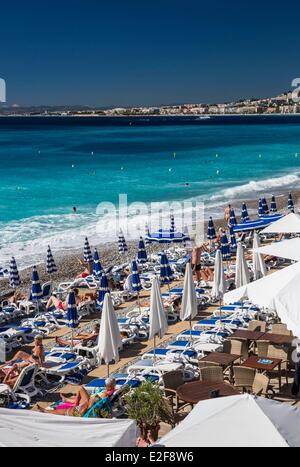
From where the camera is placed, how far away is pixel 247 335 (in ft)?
30.8

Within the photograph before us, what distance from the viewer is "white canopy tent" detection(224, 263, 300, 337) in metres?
7.14

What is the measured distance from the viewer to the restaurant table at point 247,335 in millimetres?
9203

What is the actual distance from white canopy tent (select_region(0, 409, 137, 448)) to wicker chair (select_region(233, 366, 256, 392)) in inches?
127

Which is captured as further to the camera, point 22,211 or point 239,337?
point 22,211

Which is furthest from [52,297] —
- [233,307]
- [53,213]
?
[53,213]

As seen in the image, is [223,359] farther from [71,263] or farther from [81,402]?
[71,263]

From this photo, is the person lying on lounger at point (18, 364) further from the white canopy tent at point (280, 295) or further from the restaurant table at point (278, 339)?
the restaurant table at point (278, 339)

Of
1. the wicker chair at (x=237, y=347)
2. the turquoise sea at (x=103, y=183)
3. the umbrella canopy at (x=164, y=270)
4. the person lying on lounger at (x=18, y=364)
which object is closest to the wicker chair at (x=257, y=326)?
the wicker chair at (x=237, y=347)

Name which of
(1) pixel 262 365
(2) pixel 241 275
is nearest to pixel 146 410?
(1) pixel 262 365

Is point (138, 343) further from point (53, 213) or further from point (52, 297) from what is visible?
point (53, 213)

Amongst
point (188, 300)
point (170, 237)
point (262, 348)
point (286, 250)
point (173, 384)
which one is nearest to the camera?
point (173, 384)

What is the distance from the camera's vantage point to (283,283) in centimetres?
795

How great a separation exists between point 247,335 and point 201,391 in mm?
2461

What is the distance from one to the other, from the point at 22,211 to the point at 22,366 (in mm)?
22929
